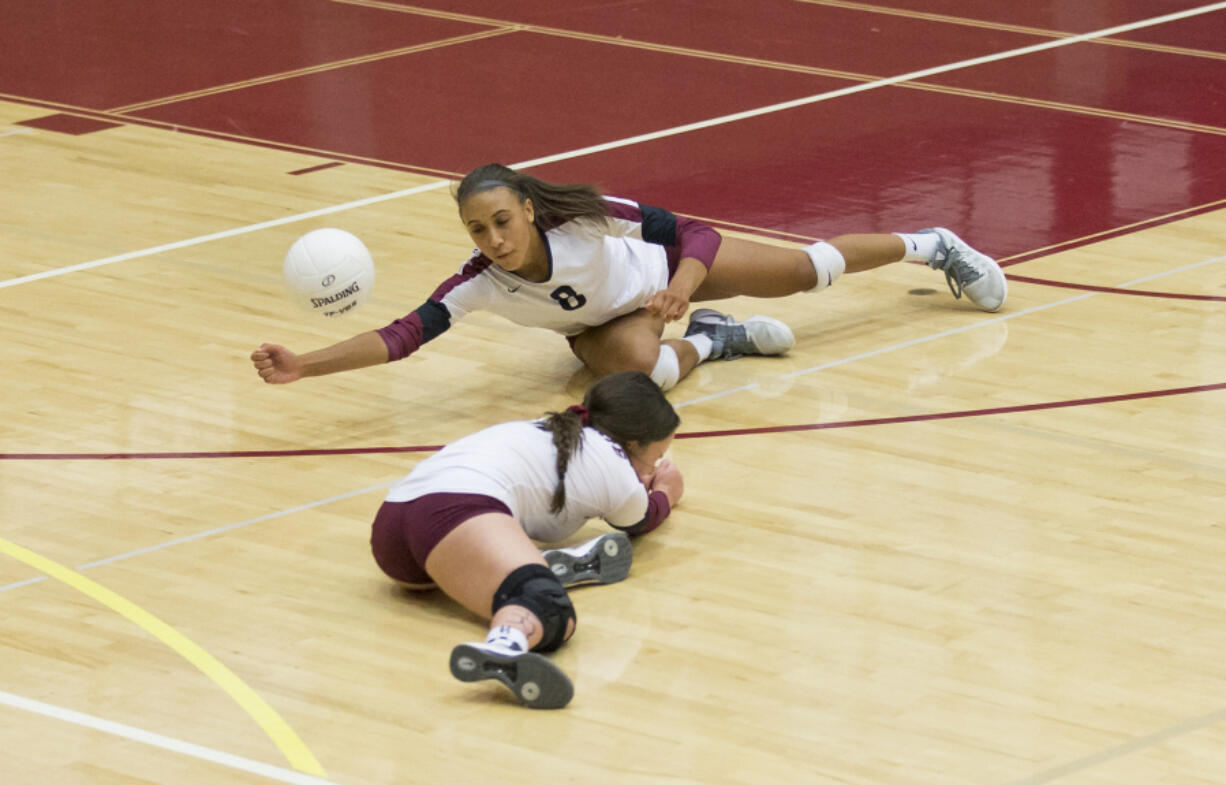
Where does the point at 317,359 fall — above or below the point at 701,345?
above

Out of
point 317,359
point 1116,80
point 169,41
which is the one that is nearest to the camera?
point 317,359

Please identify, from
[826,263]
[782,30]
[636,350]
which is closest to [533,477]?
[636,350]

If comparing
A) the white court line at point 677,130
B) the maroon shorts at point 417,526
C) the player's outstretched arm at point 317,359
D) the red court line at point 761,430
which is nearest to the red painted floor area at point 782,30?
the white court line at point 677,130

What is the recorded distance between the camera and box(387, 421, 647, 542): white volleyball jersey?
16.9 ft

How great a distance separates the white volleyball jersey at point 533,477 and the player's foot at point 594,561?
63mm

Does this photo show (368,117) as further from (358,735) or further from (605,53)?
(358,735)

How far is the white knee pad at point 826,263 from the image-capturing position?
24.8 feet

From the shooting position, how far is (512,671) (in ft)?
15.3

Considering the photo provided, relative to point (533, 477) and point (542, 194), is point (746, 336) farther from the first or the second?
point (533, 477)

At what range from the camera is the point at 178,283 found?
8406 millimetres

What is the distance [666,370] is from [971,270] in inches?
57.9

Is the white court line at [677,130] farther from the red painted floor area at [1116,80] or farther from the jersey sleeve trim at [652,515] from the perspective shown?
the jersey sleeve trim at [652,515]

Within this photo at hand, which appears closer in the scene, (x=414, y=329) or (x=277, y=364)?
(x=277, y=364)

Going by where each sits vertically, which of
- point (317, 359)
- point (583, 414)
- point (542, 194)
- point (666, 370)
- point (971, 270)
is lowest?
point (666, 370)
